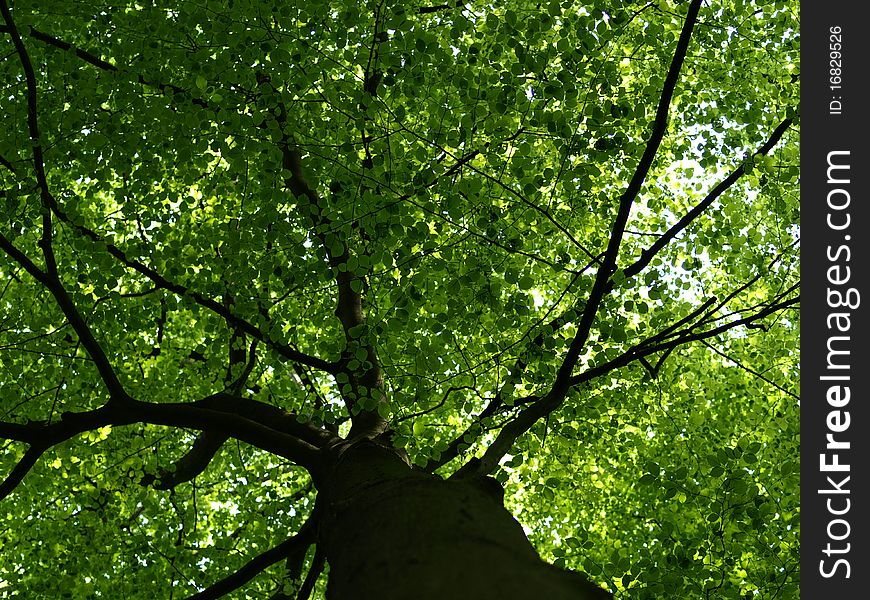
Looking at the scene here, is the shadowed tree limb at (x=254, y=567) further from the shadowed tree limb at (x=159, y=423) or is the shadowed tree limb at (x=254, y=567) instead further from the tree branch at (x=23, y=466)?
the tree branch at (x=23, y=466)

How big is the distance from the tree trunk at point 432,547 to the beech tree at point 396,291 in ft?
0.05

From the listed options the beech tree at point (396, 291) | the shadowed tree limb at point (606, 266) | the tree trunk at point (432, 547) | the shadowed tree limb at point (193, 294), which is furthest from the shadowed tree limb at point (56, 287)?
the shadowed tree limb at point (606, 266)

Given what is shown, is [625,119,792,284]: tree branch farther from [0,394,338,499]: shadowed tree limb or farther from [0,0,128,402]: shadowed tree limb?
[0,0,128,402]: shadowed tree limb

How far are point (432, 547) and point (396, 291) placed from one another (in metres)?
2.92

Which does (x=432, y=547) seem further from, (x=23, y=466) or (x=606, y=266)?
(x=23, y=466)

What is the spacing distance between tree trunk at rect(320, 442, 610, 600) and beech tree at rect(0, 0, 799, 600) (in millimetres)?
15

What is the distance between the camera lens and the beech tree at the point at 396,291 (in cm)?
458

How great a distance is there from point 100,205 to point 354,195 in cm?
568

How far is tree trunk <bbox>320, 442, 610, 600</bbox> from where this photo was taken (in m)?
2.33

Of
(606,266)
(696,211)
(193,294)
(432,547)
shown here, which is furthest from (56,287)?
(696,211)

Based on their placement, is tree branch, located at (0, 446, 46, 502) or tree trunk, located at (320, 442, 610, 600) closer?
tree trunk, located at (320, 442, 610, 600)

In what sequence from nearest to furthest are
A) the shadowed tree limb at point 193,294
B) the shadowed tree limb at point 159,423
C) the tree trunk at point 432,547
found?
the tree trunk at point 432,547
the shadowed tree limb at point 159,423
the shadowed tree limb at point 193,294

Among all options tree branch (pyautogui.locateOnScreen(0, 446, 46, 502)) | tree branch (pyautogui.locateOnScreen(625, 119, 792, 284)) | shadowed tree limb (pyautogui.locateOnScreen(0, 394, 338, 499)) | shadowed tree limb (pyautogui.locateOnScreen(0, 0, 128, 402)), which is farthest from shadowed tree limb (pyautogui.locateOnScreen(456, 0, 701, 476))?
tree branch (pyautogui.locateOnScreen(0, 446, 46, 502))

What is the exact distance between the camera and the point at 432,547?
2.60m
